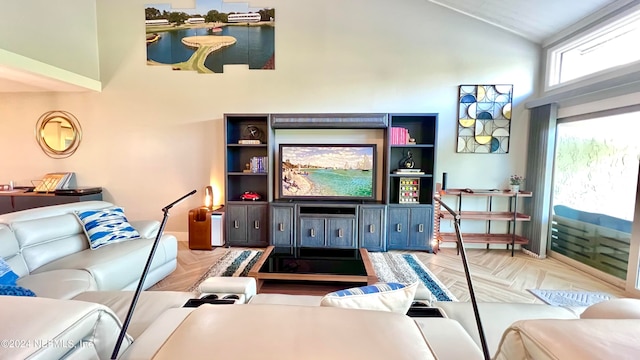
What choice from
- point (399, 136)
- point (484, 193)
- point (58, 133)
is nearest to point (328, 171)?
point (399, 136)

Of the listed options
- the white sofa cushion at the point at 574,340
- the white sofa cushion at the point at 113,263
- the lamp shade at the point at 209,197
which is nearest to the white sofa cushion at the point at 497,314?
the white sofa cushion at the point at 574,340

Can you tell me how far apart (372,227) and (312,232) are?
0.84 meters

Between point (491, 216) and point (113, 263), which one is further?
point (491, 216)

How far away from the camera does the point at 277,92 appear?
13.0ft

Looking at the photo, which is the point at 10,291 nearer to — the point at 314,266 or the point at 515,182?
the point at 314,266

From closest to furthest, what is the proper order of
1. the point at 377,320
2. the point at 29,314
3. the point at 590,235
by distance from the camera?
the point at 29,314
the point at 377,320
the point at 590,235

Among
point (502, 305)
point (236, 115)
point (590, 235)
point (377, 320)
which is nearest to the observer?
point (377, 320)

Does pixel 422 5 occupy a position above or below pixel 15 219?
above

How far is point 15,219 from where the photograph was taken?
6.88 ft

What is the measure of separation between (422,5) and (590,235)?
3621 mm

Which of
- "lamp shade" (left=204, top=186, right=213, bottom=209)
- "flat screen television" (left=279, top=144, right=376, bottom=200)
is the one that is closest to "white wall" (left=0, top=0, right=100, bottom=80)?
Answer: "lamp shade" (left=204, top=186, right=213, bottom=209)

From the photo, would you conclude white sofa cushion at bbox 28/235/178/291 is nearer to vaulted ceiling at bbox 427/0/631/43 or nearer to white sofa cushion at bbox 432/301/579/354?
white sofa cushion at bbox 432/301/579/354

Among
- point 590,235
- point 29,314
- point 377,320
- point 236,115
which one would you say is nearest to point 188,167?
point 236,115

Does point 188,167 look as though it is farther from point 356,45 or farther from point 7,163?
point 356,45
